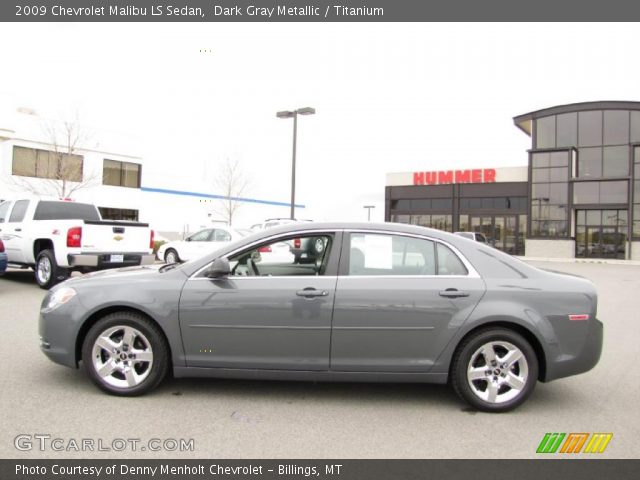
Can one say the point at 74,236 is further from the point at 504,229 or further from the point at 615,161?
the point at 615,161

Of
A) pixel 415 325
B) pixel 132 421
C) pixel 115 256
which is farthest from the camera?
pixel 115 256

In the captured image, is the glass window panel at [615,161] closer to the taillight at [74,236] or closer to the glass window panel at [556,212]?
the glass window panel at [556,212]

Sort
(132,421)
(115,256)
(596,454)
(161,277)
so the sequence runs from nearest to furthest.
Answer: (596,454) → (132,421) → (161,277) → (115,256)

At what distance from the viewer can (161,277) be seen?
440 cm

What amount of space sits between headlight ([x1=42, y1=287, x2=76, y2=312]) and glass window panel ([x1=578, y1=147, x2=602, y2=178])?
38246 millimetres

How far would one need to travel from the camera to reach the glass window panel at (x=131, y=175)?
3302 centimetres

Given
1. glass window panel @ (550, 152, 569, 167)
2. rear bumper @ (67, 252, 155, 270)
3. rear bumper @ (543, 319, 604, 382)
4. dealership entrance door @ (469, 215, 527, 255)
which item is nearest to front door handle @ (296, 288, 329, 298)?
rear bumper @ (543, 319, 604, 382)

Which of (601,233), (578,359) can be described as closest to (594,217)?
(601,233)

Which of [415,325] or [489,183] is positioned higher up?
[489,183]

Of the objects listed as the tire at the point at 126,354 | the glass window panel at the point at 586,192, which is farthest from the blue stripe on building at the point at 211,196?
the tire at the point at 126,354
